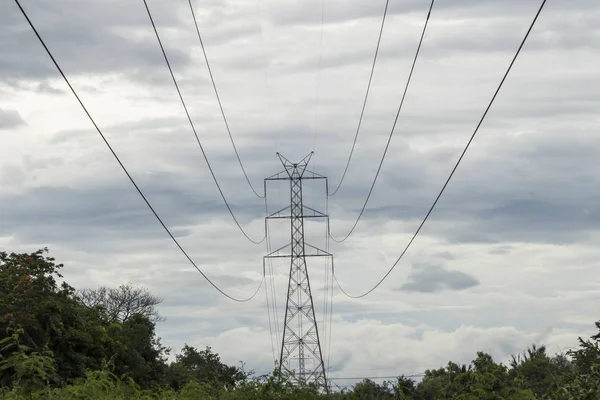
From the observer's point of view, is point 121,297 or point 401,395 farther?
point 121,297

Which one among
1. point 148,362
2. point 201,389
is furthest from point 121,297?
point 201,389

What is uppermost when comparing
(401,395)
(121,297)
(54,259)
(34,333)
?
(121,297)

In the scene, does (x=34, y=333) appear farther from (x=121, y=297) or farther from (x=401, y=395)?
(x=121, y=297)

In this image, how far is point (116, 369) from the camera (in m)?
53.0

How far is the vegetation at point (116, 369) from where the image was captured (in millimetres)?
16438

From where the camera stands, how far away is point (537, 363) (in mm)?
74500

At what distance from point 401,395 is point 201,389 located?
5.67m

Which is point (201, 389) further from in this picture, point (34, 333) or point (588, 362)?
point (34, 333)

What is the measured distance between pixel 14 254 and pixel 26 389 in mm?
32862

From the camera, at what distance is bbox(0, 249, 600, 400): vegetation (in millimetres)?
16438

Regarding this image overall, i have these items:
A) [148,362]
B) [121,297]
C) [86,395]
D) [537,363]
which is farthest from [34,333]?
[121,297]

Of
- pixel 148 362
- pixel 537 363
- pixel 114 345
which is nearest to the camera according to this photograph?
pixel 114 345

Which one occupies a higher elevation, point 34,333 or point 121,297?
point 121,297

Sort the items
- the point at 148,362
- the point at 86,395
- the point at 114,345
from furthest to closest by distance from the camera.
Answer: the point at 148,362, the point at 114,345, the point at 86,395
